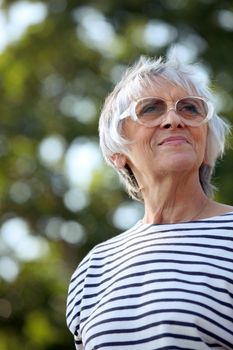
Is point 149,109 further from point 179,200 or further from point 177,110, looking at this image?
point 179,200

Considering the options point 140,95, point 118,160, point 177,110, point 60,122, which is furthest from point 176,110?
point 60,122

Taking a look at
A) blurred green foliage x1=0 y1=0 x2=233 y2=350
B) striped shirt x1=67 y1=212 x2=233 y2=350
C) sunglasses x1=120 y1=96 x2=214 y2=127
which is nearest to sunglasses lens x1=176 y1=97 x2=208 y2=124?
sunglasses x1=120 y1=96 x2=214 y2=127

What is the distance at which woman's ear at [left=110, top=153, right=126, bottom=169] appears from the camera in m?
2.86

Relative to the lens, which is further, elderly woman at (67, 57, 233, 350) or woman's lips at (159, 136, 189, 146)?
woman's lips at (159, 136, 189, 146)

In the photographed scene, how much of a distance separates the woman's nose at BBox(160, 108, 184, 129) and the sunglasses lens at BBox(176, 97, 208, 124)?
17 mm

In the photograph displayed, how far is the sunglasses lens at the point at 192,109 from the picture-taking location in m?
2.72

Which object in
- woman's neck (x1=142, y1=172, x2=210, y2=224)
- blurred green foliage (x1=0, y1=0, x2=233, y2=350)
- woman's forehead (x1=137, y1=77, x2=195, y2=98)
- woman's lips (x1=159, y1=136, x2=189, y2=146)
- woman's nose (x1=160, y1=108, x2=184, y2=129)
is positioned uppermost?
blurred green foliage (x1=0, y1=0, x2=233, y2=350)

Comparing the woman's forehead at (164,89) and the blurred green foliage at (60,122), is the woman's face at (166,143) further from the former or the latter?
the blurred green foliage at (60,122)

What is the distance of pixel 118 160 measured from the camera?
287cm

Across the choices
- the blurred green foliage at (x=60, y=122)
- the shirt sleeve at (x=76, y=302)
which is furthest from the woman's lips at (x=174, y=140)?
the blurred green foliage at (x=60, y=122)

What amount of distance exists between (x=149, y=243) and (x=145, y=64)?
496mm

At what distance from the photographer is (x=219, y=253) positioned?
2.52 m

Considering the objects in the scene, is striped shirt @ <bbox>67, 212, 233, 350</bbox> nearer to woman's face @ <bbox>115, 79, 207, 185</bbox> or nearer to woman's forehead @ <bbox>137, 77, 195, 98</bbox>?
woman's face @ <bbox>115, 79, 207, 185</bbox>

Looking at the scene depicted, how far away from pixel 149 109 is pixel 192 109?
0.34ft
